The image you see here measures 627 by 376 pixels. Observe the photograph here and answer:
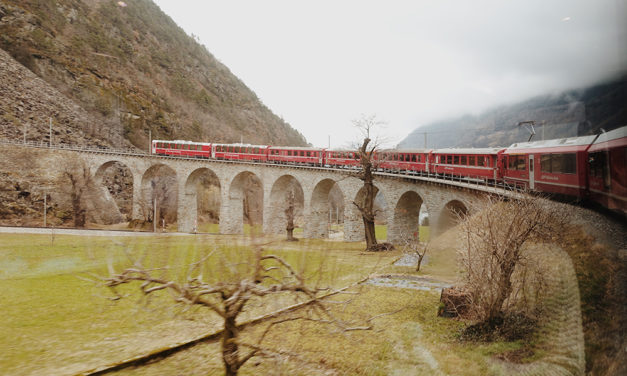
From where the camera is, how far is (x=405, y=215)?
21859 millimetres

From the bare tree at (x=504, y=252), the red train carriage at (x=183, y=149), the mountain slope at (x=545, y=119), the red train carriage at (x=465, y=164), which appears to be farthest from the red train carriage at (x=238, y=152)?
the bare tree at (x=504, y=252)

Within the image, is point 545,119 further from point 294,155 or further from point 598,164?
point 294,155

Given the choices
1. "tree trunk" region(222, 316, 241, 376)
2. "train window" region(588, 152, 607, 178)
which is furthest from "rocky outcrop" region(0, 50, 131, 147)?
"train window" region(588, 152, 607, 178)

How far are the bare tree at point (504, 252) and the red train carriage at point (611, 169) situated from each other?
0.93m

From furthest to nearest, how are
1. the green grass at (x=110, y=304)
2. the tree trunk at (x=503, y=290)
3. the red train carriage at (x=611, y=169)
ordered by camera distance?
the tree trunk at (x=503, y=290) → the green grass at (x=110, y=304) → the red train carriage at (x=611, y=169)

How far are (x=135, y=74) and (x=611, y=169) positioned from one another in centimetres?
6302

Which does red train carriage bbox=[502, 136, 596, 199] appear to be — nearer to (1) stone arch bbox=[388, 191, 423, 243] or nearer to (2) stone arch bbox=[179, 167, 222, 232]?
(2) stone arch bbox=[179, 167, 222, 232]

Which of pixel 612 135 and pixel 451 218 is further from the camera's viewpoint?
pixel 451 218

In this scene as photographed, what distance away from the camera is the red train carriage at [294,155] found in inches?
1015

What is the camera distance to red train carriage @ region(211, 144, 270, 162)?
27.3 meters

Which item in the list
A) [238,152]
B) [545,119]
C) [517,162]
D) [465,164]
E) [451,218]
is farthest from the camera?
[238,152]

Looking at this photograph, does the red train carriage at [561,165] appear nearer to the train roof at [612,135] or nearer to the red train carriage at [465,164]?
the train roof at [612,135]

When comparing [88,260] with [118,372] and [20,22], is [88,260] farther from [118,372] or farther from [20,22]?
[20,22]

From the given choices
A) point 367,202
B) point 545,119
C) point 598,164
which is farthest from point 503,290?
point 367,202
